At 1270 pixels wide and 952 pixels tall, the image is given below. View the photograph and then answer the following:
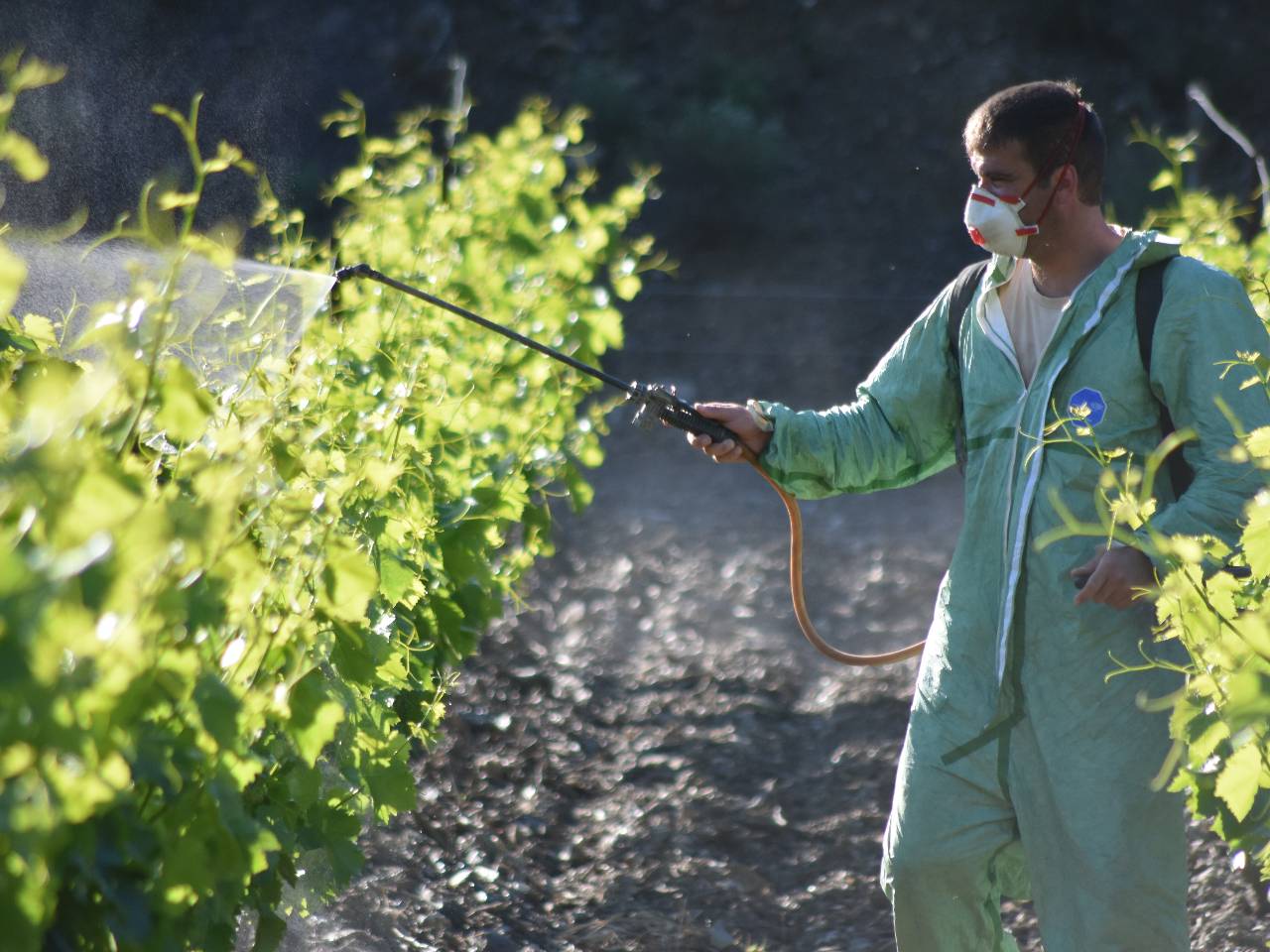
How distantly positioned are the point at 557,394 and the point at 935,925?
208cm

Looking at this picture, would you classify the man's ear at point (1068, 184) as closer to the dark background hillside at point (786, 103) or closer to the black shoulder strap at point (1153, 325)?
the black shoulder strap at point (1153, 325)

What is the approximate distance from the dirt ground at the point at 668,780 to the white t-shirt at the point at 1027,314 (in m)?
1.63

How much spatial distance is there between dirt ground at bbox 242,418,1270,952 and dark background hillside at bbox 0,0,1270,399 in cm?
541

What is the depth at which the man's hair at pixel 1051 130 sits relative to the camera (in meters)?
2.62

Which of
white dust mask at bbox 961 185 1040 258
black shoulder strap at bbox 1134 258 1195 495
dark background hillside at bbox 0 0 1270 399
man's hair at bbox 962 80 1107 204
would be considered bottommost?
black shoulder strap at bbox 1134 258 1195 495

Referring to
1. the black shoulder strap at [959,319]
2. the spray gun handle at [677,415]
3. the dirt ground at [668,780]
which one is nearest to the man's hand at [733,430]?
the spray gun handle at [677,415]

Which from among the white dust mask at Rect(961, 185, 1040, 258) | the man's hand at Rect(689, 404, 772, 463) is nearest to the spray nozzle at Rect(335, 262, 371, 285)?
the man's hand at Rect(689, 404, 772, 463)

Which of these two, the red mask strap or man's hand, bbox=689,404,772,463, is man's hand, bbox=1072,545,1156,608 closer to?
the red mask strap

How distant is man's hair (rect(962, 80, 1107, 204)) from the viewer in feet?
8.61

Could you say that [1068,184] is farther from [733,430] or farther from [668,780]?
[668,780]

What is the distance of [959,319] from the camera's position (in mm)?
2828

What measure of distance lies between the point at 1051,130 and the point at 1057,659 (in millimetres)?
802

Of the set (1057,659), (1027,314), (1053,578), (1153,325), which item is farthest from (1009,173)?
(1057,659)

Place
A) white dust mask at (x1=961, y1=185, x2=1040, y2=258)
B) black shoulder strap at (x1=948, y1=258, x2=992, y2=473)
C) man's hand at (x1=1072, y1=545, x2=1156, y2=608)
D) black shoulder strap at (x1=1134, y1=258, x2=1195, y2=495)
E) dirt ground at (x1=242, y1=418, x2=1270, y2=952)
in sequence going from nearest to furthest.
Result: man's hand at (x1=1072, y1=545, x2=1156, y2=608)
black shoulder strap at (x1=1134, y1=258, x2=1195, y2=495)
white dust mask at (x1=961, y1=185, x2=1040, y2=258)
black shoulder strap at (x1=948, y1=258, x2=992, y2=473)
dirt ground at (x1=242, y1=418, x2=1270, y2=952)
